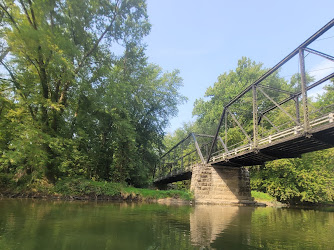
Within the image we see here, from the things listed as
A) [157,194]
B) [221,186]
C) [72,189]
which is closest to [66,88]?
[72,189]

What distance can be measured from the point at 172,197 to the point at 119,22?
16026 mm

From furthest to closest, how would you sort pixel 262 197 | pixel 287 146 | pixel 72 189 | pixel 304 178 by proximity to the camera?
pixel 262 197, pixel 304 178, pixel 72 189, pixel 287 146

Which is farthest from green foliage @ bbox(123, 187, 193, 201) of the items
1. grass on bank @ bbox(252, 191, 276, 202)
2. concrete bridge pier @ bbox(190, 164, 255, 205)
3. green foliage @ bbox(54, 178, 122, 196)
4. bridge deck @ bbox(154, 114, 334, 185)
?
grass on bank @ bbox(252, 191, 276, 202)

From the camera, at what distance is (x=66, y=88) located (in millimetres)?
19016

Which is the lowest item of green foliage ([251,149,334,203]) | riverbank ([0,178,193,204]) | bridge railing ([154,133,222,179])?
riverbank ([0,178,193,204])

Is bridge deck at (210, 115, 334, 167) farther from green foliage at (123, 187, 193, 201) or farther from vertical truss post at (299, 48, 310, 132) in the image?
green foliage at (123, 187, 193, 201)

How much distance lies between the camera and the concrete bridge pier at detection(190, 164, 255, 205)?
2248cm

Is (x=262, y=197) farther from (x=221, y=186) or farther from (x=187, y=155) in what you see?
(x=187, y=155)

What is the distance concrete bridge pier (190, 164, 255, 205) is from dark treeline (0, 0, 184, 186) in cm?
680

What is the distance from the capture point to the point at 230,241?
6020mm

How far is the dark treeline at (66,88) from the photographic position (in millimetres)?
15695

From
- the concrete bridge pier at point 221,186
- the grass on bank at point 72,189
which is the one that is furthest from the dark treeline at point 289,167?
the grass on bank at point 72,189

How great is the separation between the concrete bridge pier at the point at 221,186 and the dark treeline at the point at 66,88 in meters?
6.80

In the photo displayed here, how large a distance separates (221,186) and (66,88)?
55.8ft
